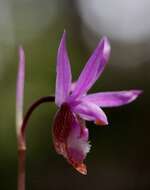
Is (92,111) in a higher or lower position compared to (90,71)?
lower

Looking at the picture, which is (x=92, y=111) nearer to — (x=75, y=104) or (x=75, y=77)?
(x=75, y=104)

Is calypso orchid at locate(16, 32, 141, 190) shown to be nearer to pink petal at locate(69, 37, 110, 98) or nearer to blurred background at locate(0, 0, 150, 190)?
pink petal at locate(69, 37, 110, 98)

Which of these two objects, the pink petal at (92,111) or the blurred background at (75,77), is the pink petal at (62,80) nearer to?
the pink petal at (92,111)

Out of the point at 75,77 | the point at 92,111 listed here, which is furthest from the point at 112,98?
the point at 75,77

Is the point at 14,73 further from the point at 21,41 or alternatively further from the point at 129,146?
the point at 129,146

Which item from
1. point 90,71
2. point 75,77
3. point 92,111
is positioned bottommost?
point 92,111

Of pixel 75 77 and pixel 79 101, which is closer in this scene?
pixel 79 101

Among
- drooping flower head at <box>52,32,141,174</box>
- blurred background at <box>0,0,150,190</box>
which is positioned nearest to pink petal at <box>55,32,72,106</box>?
drooping flower head at <box>52,32,141,174</box>

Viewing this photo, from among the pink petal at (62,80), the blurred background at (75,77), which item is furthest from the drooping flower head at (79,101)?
the blurred background at (75,77)
